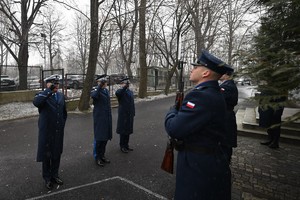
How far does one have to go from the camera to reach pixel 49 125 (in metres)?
4.30

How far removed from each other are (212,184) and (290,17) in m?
2.93

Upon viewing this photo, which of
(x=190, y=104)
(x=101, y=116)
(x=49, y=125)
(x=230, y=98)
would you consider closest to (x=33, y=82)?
(x=101, y=116)

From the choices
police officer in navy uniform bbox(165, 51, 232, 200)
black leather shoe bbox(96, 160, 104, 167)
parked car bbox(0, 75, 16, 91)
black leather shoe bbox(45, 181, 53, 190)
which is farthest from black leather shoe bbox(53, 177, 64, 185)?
parked car bbox(0, 75, 16, 91)

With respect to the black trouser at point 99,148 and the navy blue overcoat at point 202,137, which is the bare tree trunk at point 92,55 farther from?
the navy blue overcoat at point 202,137

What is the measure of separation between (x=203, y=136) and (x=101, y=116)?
3.52 m

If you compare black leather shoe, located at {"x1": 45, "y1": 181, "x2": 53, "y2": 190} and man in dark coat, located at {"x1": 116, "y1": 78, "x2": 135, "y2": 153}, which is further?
man in dark coat, located at {"x1": 116, "y1": 78, "x2": 135, "y2": 153}

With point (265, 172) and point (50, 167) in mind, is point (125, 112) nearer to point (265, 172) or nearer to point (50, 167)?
point (50, 167)

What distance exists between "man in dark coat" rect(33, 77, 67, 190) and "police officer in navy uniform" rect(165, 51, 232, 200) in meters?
2.69

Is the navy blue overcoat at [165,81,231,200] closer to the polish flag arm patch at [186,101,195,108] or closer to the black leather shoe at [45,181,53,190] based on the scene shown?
the polish flag arm patch at [186,101,195,108]

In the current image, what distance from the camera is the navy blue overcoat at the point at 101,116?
5.31 m

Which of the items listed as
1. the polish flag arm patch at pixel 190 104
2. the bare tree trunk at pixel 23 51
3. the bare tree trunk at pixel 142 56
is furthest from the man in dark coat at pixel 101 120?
the bare tree trunk at pixel 142 56

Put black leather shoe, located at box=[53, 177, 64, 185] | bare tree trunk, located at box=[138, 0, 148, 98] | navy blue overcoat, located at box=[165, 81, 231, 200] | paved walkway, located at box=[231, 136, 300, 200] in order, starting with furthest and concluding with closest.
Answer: bare tree trunk, located at box=[138, 0, 148, 98]
black leather shoe, located at box=[53, 177, 64, 185]
paved walkway, located at box=[231, 136, 300, 200]
navy blue overcoat, located at box=[165, 81, 231, 200]

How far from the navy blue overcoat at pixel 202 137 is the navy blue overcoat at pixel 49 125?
2.68 m

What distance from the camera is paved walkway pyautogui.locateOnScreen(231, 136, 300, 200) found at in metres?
4.11
